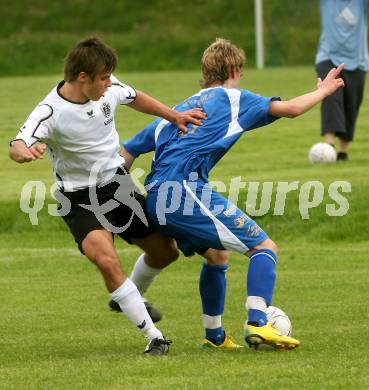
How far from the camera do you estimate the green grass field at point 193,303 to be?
21.1 feet

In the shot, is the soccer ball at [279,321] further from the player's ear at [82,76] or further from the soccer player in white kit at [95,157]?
the player's ear at [82,76]

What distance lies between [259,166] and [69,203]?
8.47 m

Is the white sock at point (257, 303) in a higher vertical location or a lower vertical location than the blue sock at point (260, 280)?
lower

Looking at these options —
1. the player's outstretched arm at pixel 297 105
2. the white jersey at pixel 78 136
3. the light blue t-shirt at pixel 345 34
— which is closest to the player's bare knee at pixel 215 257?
the white jersey at pixel 78 136

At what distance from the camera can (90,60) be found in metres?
7.12

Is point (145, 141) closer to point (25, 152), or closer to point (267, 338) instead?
point (25, 152)

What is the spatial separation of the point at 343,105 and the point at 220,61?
340 inches

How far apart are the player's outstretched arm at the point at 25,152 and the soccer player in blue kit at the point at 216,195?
0.89 m

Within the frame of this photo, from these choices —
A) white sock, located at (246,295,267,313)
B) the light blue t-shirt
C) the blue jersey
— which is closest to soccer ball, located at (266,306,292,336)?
white sock, located at (246,295,267,313)

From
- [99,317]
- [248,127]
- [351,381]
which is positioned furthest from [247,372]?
[99,317]

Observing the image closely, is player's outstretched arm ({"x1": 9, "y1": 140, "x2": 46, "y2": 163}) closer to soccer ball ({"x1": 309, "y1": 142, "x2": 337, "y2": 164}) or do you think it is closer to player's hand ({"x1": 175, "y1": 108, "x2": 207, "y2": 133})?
player's hand ({"x1": 175, "y1": 108, "x2": 207, "y2": 133})

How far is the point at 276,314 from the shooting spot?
24.3ft

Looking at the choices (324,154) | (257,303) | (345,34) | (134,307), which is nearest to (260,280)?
(257,303)

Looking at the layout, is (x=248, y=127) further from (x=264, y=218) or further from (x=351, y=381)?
(x=264, y=218)
